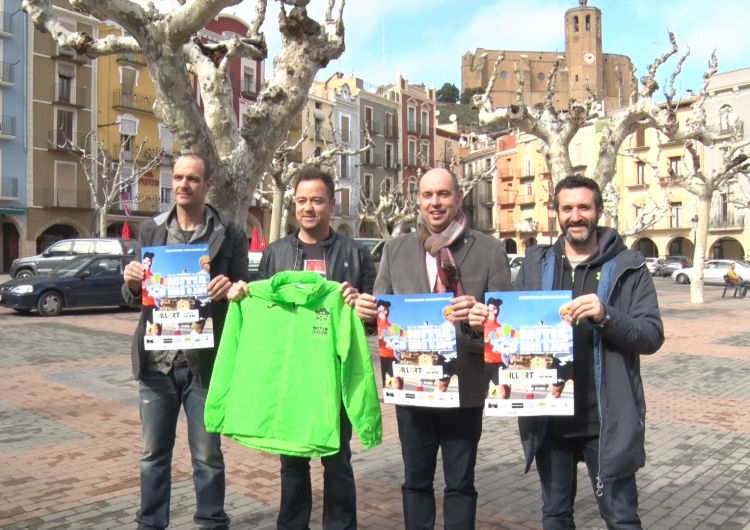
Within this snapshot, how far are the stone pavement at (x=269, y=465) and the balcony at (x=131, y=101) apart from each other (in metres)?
32.8

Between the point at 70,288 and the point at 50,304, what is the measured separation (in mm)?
599

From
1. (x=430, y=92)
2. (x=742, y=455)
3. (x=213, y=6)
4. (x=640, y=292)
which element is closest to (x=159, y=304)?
(x=640, y=292)

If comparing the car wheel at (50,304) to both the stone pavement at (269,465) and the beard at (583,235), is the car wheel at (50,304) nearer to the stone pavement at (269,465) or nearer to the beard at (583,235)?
the stone pavement at (269,465)

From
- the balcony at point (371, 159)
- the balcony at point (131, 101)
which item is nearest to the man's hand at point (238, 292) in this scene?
the balcony at point (131, 101)

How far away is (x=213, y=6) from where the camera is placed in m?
7.11

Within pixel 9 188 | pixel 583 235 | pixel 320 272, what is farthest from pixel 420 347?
pixel 9 188

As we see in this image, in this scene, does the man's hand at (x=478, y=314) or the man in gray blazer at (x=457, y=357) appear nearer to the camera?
the man's hand at (x=478, y=314)

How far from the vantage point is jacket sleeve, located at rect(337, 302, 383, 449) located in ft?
11.0

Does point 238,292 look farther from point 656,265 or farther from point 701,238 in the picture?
point 656,265

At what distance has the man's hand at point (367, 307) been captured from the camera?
337 cm

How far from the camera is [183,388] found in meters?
3.77

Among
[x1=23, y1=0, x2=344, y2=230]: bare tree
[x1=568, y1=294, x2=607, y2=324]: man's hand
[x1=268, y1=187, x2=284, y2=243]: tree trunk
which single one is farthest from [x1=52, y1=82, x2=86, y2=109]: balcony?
[x1=568, y1=294, x2=607, y2=324]: man's hand

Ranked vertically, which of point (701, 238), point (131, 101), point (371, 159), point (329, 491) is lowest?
point (329, 491)

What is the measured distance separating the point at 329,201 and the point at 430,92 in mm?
62398
